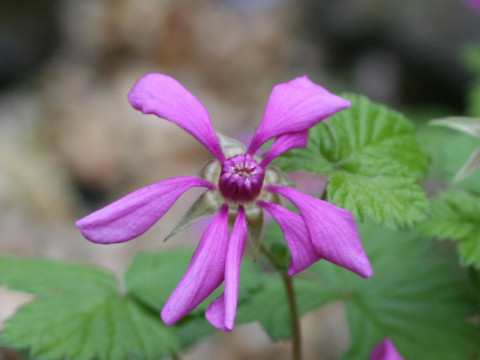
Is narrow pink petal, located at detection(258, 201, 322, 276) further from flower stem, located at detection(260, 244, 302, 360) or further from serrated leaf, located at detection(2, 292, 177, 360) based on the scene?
serrated leaf, located at detection(2, 292, 177, 360)

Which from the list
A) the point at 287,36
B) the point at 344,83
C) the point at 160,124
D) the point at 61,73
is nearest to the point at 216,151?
the point at 160,124

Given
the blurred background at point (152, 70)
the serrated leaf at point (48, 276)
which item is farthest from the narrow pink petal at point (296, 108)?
the blurred background at point (152, 70)

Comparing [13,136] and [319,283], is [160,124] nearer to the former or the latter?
[13,136]

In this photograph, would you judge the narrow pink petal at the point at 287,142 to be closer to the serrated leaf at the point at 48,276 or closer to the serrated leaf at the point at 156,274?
the serrated leaf at the point at 156,274

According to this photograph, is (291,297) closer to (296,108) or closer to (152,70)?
(296,108)

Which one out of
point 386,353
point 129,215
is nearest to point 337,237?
point 129,215

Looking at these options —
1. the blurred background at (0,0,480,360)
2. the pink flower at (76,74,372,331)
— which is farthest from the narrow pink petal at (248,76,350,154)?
→ the blurred background at (0,0,480,360)
